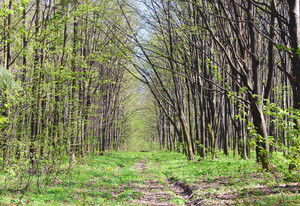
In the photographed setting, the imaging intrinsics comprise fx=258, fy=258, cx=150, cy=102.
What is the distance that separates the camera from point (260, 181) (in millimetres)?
7609

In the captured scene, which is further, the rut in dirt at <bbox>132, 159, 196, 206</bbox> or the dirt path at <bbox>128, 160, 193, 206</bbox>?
the rut in dirt at <bbox>132, 159, 196, 206</bbox>

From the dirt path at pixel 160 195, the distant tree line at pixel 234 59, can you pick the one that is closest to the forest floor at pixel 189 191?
the dirt path at pixel 160 195

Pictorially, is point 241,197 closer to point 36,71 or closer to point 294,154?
point 294,154

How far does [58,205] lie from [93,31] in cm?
1523

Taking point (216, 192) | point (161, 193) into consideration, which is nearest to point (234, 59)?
point (216, 192)

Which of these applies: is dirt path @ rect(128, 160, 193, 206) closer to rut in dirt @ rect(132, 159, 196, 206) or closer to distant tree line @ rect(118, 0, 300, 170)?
rut in dirt @ rect(132, 159, 196, 206)

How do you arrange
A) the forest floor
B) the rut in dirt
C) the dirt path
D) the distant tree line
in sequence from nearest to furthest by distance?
the distant tree line < the forest floor < the dirt path < the rut in dirt

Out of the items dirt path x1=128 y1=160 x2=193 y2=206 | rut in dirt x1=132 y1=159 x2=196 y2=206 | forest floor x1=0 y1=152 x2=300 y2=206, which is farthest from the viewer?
rut in dirt x1=132 y1=159 x2=196 y2=206

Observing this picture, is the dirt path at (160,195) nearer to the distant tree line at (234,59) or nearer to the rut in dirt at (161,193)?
the rut in dirt at (161,193)

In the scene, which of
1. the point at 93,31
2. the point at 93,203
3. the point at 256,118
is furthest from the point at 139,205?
the point at 93,31

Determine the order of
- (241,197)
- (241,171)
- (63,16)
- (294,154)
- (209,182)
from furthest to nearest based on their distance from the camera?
1. (63,16)
2. (241,171)
3. (209,182)
4. (241,197)
5. (294,154)

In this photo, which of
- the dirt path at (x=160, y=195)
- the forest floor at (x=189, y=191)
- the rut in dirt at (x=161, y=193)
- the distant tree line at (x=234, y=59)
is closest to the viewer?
the distant tree line at (x=234, y=59)

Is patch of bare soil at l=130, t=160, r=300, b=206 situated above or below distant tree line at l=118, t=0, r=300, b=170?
below

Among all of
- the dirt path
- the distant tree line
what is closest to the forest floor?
the dirt path
